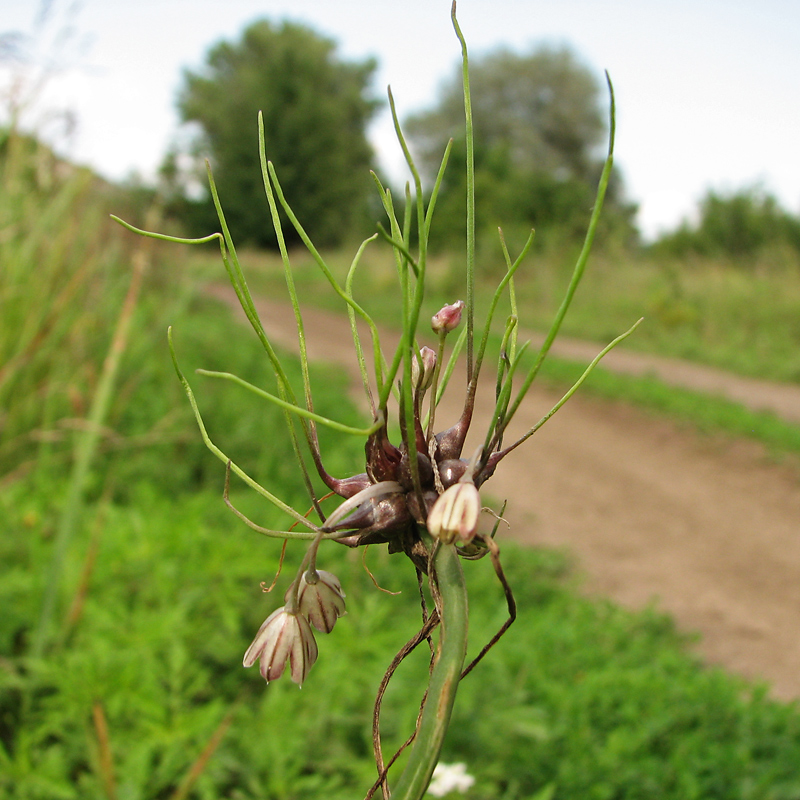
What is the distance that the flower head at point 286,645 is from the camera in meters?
0.46

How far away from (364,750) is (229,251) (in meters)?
1.63

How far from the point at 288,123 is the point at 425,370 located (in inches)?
987

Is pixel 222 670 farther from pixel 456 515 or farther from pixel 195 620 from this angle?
pixel 456 515

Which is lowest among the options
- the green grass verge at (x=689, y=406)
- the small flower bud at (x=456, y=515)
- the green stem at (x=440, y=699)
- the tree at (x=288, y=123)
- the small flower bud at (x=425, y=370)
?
the green stem at (x=440, y=699)

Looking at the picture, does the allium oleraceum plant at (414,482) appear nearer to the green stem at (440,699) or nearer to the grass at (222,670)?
the green stem at (440,699)

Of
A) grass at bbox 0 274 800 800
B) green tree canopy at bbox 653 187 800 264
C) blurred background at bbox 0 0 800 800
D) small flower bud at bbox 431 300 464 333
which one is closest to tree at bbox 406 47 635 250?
green tree canopy at bbox 653 187 800 264

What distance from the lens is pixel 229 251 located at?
0.41m

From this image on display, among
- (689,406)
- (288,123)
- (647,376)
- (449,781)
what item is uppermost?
(288,123)

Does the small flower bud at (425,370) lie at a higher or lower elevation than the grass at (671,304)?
lower

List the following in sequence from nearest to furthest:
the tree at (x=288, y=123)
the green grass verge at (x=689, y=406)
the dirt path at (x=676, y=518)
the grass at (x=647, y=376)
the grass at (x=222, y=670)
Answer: the grass at (x=222, y=670), the dirt path at (x=676, y=518), the green grass verge at (x=689, y=406), the grass at (x=647, y=376), the tree at (x=288, y=123)

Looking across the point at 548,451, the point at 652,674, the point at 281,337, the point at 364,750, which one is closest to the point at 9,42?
the point at 364,750

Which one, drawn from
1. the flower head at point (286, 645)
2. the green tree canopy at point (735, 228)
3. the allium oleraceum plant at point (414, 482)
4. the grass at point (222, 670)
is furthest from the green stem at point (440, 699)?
the green tree canopy at point (735, 228)

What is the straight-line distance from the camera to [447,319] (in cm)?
49

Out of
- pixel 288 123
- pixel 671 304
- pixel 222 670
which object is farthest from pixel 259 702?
pixel 288 123
